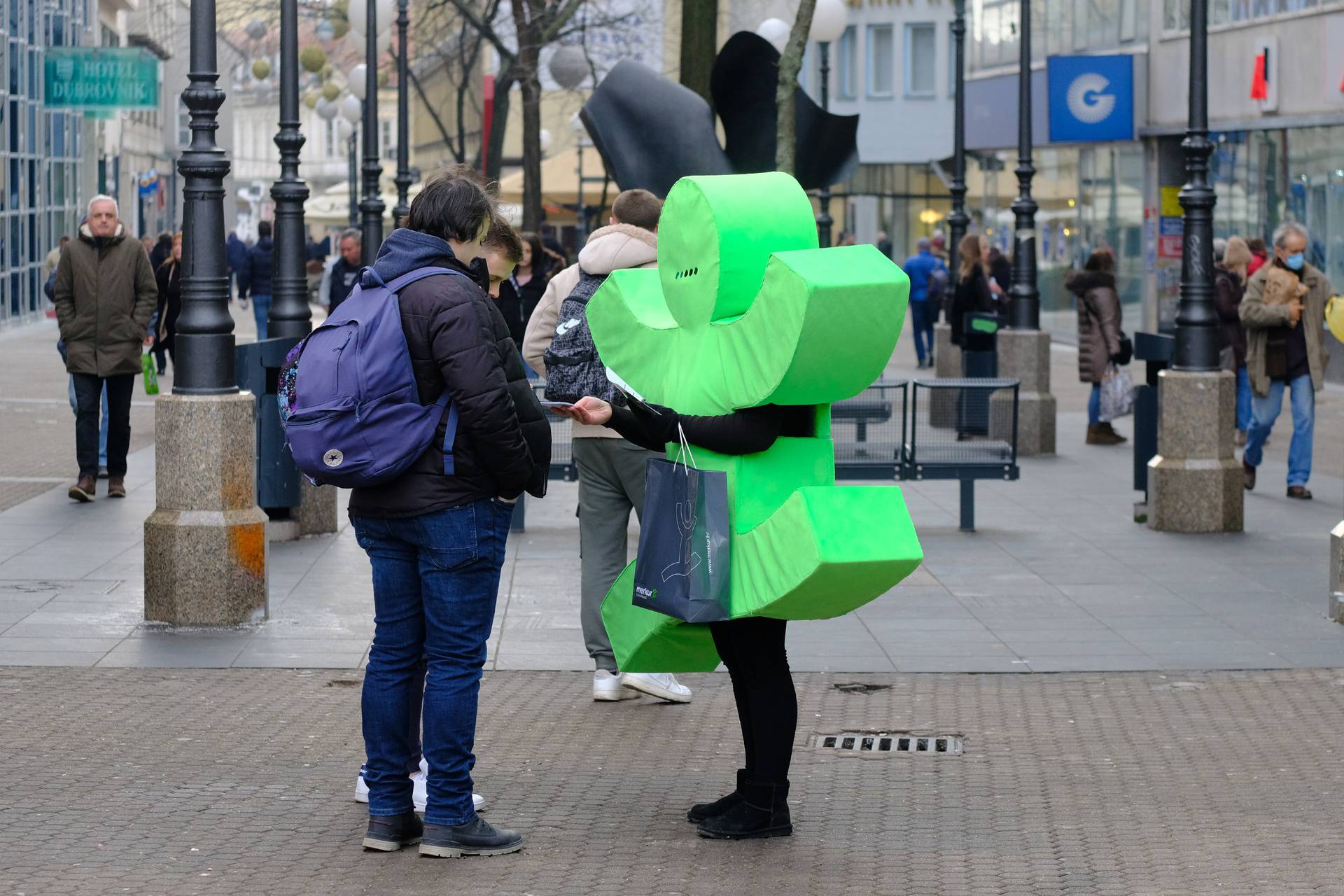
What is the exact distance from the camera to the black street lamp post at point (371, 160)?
2030 cm

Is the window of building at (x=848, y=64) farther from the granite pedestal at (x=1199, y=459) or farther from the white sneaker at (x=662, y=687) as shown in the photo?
the white sneaker at (x=662, y=687)

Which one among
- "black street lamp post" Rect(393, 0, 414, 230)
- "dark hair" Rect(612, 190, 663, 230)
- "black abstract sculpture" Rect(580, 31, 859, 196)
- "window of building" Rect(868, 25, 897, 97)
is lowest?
"dark hair" Rect(612, 190, 663, 230)

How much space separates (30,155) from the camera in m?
35.7

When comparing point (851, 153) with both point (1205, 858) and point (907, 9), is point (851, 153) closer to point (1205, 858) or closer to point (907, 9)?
point (1205, 858)

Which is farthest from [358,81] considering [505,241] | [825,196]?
[505,241]

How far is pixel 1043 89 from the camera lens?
112 ft

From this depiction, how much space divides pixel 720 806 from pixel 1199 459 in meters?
7.05

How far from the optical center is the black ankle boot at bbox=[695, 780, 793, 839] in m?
5.77

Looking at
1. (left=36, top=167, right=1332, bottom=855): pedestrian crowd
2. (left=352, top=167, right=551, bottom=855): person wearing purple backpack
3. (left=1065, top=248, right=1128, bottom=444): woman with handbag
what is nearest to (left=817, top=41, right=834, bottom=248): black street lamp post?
(left=1065, top=248, right=1128, bottom=444): woman with handbag

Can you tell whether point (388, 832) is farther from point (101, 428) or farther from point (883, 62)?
point (883, 62)

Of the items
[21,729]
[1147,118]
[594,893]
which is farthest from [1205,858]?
[1147,118]

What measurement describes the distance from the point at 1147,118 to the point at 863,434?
749 inches

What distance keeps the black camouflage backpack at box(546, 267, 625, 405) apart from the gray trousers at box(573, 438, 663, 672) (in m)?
0.22

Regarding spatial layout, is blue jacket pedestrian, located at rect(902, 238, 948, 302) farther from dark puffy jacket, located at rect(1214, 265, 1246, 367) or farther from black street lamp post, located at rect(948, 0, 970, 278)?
dark puffy jacket, located at rect(1214, 265, 1246, 367)
